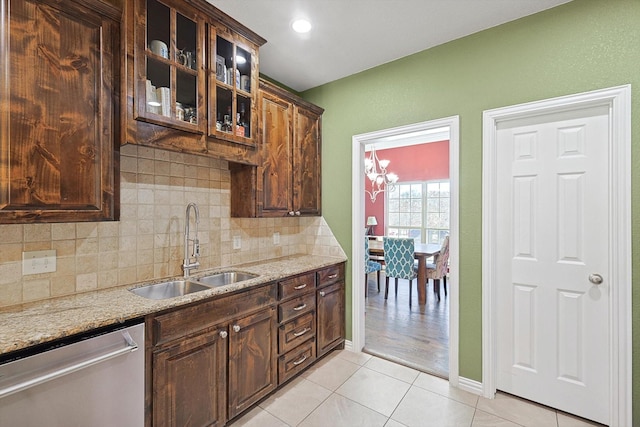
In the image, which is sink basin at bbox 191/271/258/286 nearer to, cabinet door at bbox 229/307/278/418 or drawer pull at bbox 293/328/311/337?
cabinet door at bbox 229/307/278/418

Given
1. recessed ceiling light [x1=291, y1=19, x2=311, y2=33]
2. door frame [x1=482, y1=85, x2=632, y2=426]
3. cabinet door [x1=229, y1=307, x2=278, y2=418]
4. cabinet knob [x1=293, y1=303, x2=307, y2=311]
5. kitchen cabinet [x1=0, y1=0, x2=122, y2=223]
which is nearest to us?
kitchen cabinet [x1=0, y1=0, x2=122, y2=223]

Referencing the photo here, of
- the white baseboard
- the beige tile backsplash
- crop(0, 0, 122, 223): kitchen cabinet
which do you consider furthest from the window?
crop(0, 0, 122, 223): kitchen cabinet

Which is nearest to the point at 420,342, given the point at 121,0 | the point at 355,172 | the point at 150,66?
the point at 355,172

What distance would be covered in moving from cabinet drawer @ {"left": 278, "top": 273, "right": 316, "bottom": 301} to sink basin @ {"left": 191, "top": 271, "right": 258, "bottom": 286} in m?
0.23

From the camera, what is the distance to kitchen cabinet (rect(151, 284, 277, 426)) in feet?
5.09

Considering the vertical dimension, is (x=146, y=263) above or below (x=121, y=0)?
below

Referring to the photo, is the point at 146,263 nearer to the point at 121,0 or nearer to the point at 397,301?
the point at 121,0

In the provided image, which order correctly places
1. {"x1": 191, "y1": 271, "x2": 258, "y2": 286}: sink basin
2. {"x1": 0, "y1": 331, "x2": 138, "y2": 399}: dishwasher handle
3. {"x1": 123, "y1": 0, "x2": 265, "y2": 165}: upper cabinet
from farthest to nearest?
{"x1": 191, "y1": 271, "x2": 258, "y2": 286}: sink basin → {"x1": 123, "y1": 0, "x2": 265, "y2": 165}: upper cabinet → {"x1": 0, "y1": 331, "x2": 138, "y2": 399}: dishwasher handle

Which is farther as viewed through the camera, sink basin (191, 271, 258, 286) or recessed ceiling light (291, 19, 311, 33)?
sink basin (191, 271, 258, 286)

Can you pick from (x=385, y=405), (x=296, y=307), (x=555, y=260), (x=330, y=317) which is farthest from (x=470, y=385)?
(x=296, y=307)

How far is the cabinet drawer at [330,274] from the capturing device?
272 centimetres

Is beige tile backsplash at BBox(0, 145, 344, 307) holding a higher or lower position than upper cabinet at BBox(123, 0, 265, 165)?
lower

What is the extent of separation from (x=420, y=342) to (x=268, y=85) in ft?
9.68

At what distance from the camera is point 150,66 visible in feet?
5.68
